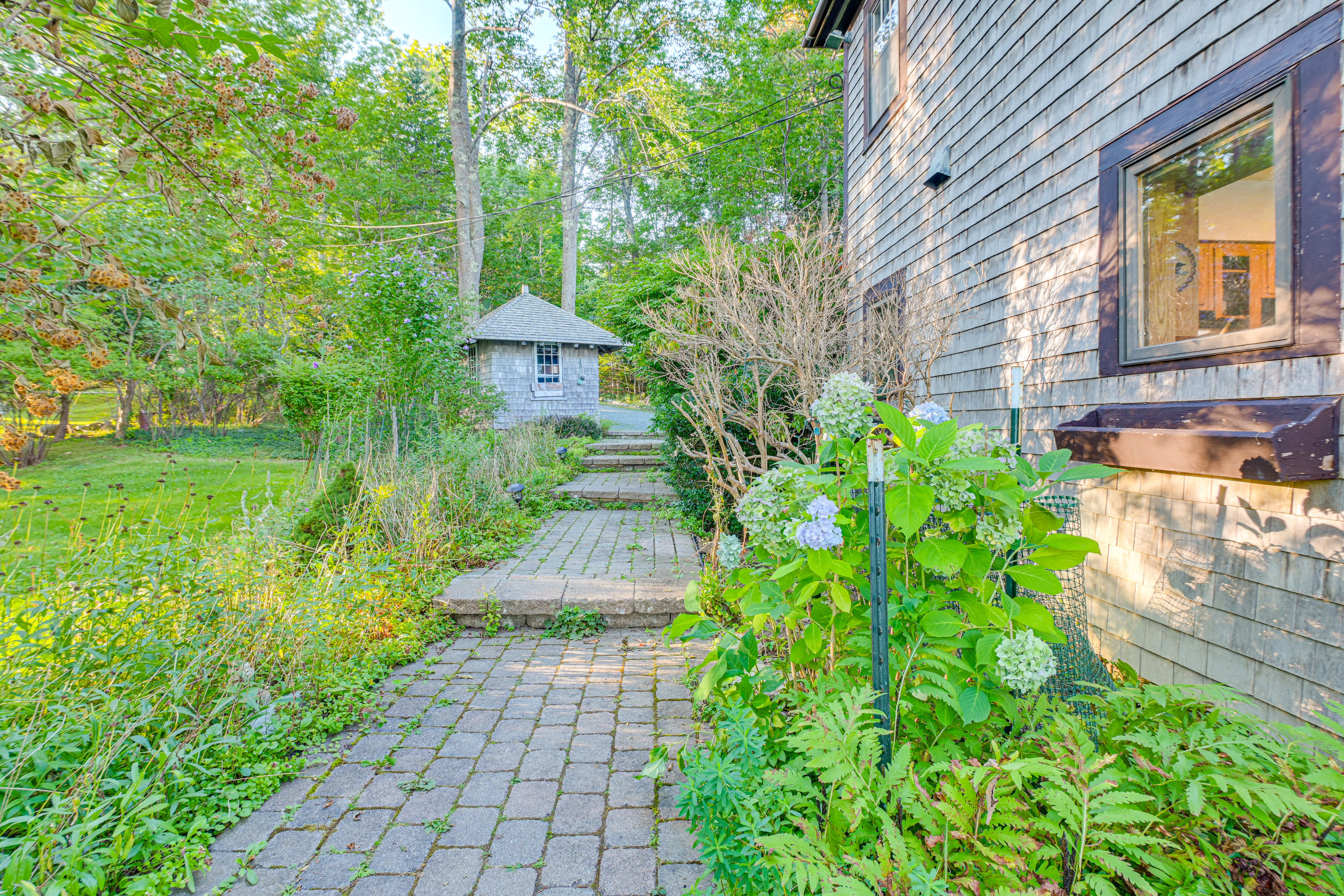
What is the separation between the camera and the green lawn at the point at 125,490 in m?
3.38

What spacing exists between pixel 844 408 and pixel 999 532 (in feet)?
1.74

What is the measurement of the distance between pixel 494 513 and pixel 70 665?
3907mm

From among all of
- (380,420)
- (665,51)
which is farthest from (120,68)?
(665,51)

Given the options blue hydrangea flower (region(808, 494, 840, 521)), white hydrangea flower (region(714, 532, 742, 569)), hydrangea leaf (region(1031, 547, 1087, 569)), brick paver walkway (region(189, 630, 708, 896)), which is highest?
blue hydrangea flower (region(808, 494, 840, 521))

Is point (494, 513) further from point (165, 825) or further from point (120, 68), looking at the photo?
point (120, 68)

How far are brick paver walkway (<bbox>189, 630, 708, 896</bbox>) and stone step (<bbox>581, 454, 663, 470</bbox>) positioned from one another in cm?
730

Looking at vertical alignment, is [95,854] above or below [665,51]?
below

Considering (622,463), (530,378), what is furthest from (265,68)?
(530,378)

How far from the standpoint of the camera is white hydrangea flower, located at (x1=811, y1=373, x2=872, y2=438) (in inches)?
69.1

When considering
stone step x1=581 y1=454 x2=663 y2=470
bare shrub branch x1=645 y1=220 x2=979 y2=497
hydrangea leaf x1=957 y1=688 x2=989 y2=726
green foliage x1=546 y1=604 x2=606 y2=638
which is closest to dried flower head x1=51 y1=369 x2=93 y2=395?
hydrangea leaf x1=957 y1=688 x2=989 y2=726

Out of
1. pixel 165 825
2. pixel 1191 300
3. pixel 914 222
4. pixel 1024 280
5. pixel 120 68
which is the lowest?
pixel 165 825

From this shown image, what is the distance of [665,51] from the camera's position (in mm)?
16734

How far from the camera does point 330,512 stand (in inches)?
182

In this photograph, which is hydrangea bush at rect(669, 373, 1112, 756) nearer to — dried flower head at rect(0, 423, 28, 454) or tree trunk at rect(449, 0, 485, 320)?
dried flower head at rect(0, 423, 28, 454)
